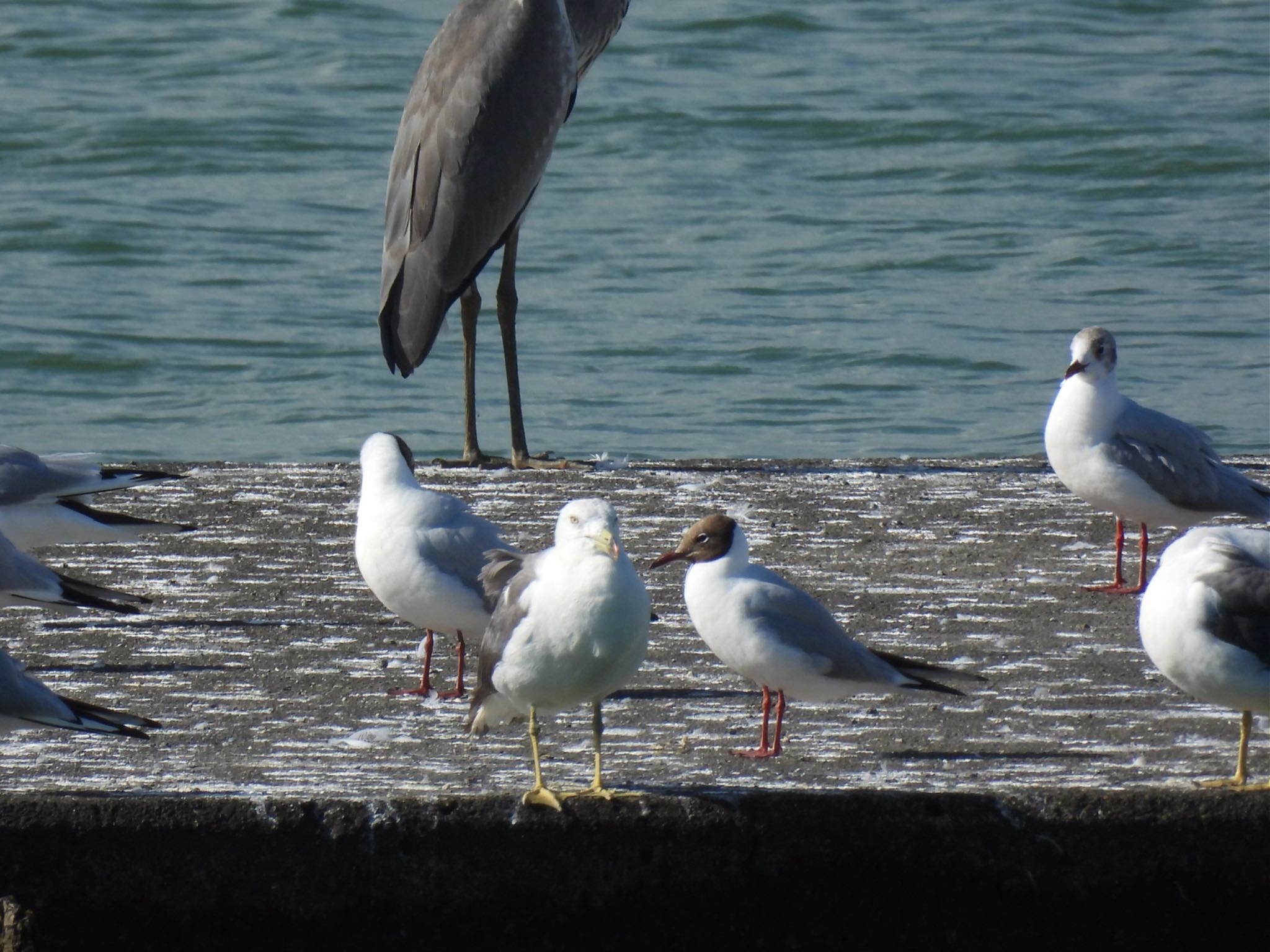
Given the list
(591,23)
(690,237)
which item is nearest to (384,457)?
(591,23)

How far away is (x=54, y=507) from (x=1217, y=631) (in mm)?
3259

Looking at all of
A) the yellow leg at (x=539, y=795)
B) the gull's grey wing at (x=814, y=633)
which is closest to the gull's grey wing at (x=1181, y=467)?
the gull's grey wing at (x=814, y=633)

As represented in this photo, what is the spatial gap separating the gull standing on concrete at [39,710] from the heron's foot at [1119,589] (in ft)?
9.67

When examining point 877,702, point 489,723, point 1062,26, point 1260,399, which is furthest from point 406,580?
point 1062,26

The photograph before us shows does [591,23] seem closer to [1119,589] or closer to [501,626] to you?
[1119,589]

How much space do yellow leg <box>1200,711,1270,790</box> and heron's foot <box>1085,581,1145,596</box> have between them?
163 cm

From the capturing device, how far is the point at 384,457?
17.0 ft

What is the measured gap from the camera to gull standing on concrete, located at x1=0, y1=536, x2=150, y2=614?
16.0ft

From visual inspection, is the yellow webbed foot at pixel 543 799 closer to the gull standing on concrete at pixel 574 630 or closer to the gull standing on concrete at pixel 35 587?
the gull standing on concrete at pixel 574 630

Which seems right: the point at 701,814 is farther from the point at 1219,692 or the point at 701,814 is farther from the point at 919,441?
the point at 919,441

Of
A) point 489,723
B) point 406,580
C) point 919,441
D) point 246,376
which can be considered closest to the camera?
point 489,723

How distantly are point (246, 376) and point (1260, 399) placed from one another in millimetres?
7496

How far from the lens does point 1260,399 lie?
45.2 feet

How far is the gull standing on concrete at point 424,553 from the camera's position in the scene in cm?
482
